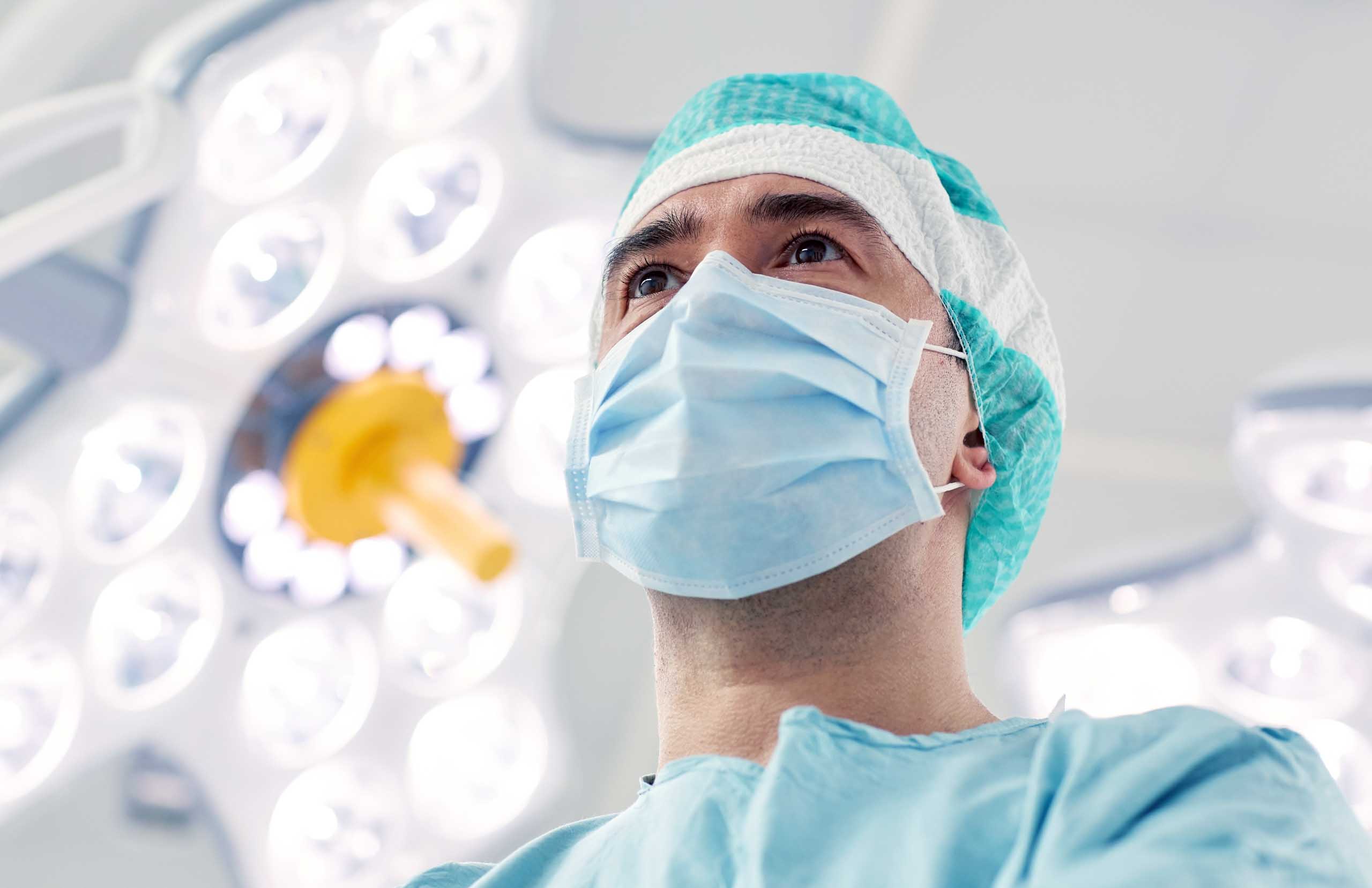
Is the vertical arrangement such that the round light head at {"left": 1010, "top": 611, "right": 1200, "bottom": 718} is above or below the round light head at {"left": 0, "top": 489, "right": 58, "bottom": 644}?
below

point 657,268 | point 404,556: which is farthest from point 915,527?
point 404,556

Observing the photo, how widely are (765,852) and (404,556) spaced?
2.76 ft

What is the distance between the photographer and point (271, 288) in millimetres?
1383

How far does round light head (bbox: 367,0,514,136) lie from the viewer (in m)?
1.36

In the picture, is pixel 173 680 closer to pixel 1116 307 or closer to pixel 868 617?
pixel 868 617

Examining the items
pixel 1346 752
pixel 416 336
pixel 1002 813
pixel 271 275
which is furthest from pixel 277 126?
pixel 1346 752

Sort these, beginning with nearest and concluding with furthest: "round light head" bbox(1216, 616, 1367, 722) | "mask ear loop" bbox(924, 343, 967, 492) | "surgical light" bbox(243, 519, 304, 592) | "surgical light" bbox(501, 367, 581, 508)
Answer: "mask ear loop" bbox(924, 343, 967, 492) < "surgical light" bbox(243, 519, 304, 592) < "surgical light" bbox(501, 367, 581, 508) < "round light head" bbox(1216, 616, 1367, 722)

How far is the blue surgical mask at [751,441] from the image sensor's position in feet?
3.45

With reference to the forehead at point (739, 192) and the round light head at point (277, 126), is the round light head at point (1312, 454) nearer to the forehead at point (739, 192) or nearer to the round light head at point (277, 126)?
the forehead at point (739, 192)

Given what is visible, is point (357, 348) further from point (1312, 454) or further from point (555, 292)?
point (1312, 454)

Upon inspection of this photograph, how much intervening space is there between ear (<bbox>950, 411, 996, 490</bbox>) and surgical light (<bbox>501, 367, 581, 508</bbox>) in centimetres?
52

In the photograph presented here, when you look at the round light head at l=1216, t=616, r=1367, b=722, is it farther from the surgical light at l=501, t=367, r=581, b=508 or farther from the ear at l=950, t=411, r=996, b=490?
the surgical light at l=501, t=367, r=581, b=508

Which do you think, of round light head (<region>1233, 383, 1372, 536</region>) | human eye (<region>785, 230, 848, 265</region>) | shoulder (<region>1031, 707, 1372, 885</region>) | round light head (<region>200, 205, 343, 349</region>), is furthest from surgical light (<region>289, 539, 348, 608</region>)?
round light head (<region>1233, 383, 1372, 536</region>)

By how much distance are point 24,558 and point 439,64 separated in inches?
26.2
